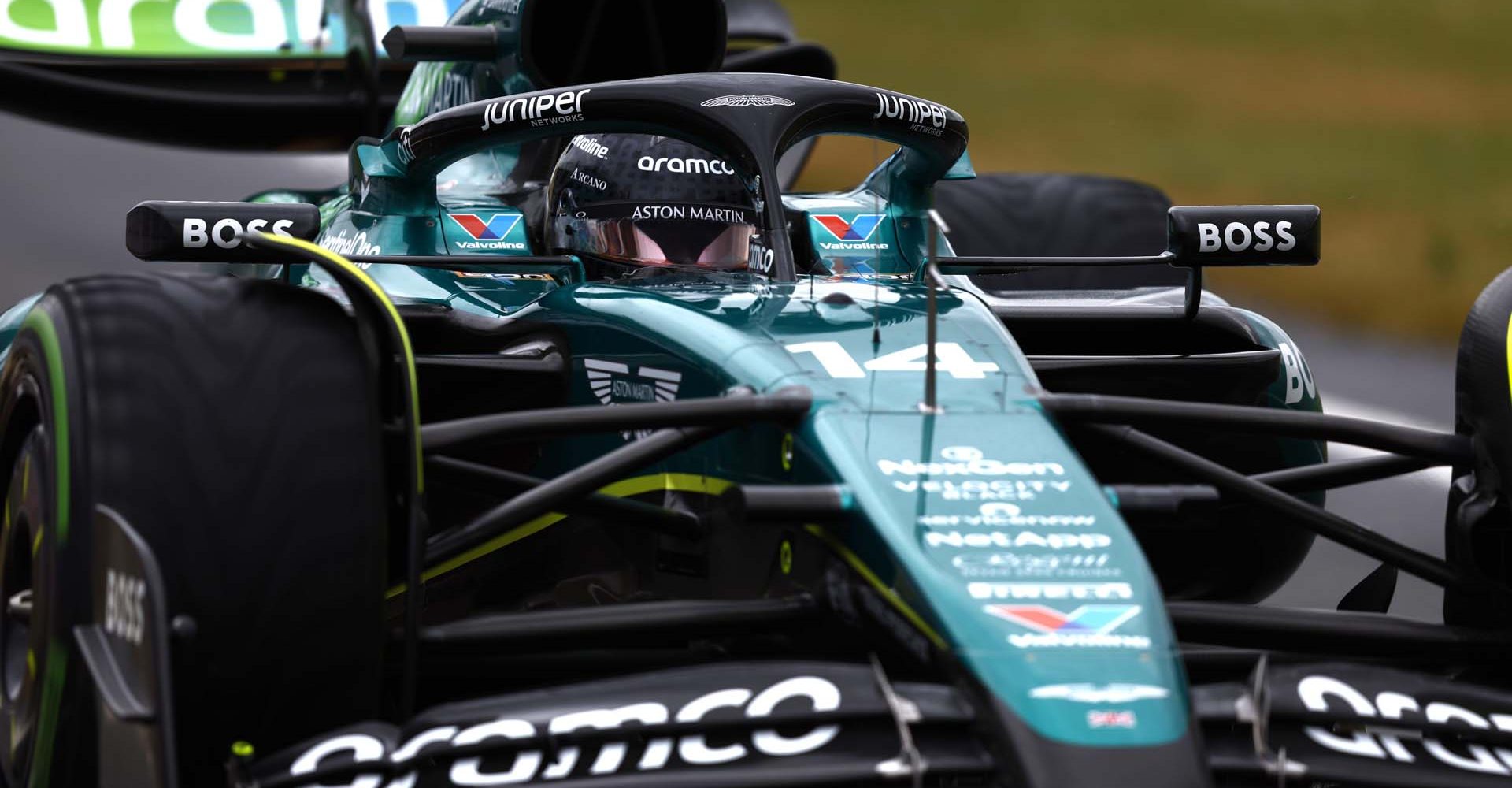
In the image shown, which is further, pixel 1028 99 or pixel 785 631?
pixel 1028 99

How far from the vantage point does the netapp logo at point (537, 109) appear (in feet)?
14.6

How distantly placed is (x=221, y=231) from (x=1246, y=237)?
7.35 feet

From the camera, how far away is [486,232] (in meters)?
5.25

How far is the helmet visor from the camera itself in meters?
4.57

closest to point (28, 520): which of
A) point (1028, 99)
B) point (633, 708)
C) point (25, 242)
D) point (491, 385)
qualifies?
point (491, 385)

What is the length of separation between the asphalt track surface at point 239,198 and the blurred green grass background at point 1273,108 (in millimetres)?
1053

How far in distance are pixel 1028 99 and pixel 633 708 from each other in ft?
44.1

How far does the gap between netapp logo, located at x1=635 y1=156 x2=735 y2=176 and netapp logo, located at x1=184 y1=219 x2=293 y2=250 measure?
0.83m

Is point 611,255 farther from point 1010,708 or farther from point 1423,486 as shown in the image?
point 1423,486

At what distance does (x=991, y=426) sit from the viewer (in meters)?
3.32

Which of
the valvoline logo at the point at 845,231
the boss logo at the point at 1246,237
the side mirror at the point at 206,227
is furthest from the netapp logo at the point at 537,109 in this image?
the boss logo at the point at 1246,237

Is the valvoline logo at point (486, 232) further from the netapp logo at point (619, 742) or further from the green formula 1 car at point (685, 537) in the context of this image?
the netapp logo at point (619, 742)

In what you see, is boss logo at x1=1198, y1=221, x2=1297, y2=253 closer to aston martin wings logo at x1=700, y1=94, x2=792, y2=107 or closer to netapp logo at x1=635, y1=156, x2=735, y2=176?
aston martin wings logo at x1=700, y1=94, x2=792, y2=107

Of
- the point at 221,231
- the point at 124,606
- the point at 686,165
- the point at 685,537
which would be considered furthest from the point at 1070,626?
the point at 221,231
